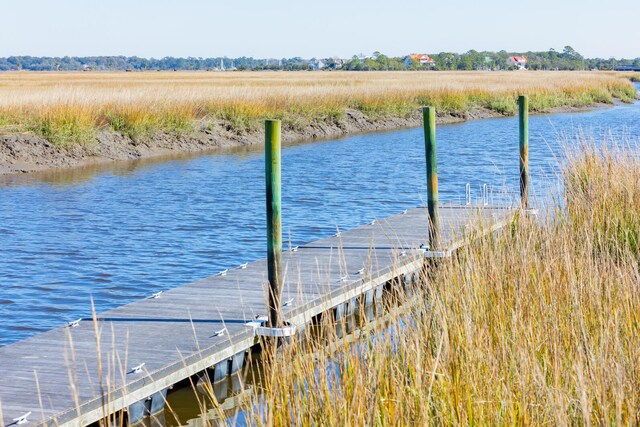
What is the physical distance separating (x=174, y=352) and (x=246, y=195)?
899 centimetres

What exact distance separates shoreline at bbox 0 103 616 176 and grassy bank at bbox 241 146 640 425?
13.0m

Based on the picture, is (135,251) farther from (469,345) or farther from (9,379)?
(469,345)

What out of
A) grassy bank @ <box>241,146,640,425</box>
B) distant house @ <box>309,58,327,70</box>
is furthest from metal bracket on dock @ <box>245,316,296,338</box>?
distant house @ <box>309,58,327,70</box>

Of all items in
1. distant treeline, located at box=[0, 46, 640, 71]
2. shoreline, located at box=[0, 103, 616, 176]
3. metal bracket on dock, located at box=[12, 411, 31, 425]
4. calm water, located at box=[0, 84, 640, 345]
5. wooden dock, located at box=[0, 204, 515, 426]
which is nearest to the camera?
metal bracket on dock, located at box=[12, 411, 31, 425]

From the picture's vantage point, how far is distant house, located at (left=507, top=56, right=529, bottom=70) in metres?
137

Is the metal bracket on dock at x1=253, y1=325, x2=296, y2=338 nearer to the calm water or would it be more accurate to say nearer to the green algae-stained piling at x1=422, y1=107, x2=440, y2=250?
the calm water

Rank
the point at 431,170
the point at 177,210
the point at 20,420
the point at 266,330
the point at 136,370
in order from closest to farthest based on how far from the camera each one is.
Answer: the point at 20,420, the point at 136,370, the point at 266,330, the point at 431,170, the point at 177,210

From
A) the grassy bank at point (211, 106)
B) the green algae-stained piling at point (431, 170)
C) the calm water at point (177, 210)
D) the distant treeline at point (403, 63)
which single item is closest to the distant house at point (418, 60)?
the distant treeline at point (403, 63)

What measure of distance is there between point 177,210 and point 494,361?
9.81 meters

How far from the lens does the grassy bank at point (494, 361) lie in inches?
122

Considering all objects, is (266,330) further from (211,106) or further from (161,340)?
(211,106)

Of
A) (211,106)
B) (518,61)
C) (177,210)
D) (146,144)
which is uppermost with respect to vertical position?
(518,61)

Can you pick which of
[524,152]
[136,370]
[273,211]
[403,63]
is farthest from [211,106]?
[403,63]

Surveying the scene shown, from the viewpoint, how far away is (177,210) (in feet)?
42.2
